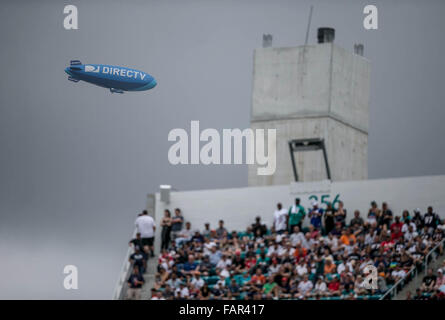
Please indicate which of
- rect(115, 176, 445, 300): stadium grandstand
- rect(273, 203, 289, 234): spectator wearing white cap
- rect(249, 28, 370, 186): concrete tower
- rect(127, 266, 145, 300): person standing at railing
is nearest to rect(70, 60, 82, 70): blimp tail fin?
rect(115, 176, 445, 300): stadium grandstand

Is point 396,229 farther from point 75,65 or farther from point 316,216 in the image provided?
point 75,65

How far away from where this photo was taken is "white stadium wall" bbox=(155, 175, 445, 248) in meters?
32.3

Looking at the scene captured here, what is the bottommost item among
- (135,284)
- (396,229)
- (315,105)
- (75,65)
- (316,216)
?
(135,284)

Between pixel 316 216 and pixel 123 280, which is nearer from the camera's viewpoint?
pixel 316 216

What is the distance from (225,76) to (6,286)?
22.4 ft

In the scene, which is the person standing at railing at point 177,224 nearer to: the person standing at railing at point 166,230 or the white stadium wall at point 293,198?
the person standing at railing at point 166,230

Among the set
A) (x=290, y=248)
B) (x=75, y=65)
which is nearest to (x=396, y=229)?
(x=290, y=248)

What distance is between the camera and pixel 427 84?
29.0 metres

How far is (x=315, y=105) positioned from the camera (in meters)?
38.9

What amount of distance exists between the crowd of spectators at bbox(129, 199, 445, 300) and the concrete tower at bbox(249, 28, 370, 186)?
5197 mm

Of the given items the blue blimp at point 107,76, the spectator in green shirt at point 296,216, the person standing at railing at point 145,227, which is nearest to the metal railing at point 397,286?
the spectator in green shirt at point 296,216

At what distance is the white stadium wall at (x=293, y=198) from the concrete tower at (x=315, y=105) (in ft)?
12.9

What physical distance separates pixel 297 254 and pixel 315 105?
9387 millimetres

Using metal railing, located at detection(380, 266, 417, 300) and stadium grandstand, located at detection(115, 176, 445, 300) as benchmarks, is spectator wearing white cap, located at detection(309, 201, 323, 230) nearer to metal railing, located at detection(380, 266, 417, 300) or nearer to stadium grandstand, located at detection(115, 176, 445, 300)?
stadium grandstand, located at detection(115, 176, 445, 300)
